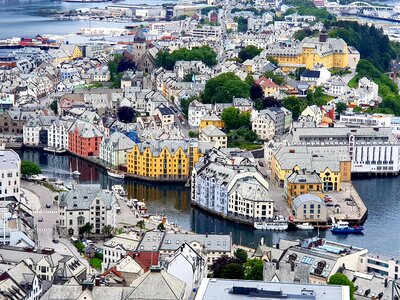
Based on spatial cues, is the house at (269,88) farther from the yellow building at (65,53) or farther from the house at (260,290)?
the house at (260,290)

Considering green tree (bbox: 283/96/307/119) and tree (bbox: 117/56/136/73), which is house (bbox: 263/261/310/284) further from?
tree (bbox: 117/56/136/73)

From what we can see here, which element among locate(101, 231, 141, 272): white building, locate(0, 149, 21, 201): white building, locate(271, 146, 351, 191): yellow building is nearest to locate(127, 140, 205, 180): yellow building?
locate(271, 146, 351, 191): yellow building

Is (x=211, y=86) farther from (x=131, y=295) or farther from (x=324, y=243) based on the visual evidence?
(x=131, y=295)

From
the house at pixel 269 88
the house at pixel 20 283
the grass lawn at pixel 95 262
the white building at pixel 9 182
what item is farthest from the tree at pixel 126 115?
the house at pixel 20 283

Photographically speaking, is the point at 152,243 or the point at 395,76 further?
→ the point at 395,76

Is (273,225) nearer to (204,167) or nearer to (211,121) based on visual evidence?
(204,167)

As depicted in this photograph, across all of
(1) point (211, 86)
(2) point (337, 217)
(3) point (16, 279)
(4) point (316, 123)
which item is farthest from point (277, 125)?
(3) point (16, 279)
